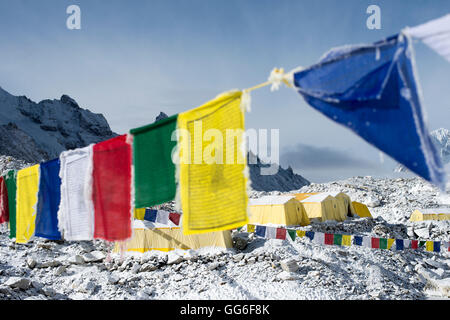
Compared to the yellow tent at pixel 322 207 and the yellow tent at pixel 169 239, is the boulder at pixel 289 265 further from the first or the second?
the yellow tent at pixel 322 207

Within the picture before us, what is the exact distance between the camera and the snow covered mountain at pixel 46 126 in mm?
49000

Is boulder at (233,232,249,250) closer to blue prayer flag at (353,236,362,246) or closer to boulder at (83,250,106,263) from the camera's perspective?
blue prayer flag at (353,236,362,246)

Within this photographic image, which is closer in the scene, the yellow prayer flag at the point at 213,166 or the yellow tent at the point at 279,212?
the yellow prayer flag at the point at 213,166

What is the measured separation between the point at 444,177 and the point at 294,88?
1.59m

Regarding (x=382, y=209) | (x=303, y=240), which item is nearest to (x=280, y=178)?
(x=382, y=209)

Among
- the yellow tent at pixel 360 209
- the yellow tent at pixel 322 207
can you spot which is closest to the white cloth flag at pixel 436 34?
the yellow tent at pixel 322 207

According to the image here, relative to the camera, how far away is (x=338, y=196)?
23.9 m

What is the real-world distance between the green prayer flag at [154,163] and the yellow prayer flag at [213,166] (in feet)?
0.86

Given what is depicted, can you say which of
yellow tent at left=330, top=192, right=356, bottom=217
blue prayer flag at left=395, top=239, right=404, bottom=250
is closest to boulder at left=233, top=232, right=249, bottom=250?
blue prayer flag at left=395, top=239, right=404, bottom=250

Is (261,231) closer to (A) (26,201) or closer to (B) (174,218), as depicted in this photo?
(B) (174,218)

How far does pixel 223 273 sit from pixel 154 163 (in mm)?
6967

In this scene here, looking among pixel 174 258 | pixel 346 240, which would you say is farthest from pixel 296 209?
pixel 174 258

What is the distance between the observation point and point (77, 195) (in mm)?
5684

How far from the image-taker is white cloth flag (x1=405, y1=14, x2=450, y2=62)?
2.92m
